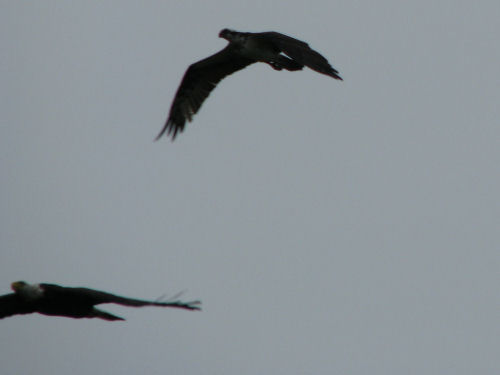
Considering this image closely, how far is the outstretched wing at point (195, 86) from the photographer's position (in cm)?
1616

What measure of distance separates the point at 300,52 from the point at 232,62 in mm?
2805

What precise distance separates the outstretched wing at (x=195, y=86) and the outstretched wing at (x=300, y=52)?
1.67 metres

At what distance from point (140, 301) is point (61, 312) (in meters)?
2.09

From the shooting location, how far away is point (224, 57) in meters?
16.0

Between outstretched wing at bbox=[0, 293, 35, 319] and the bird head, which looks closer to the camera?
outstretched wing at bbox=[0, 293, 35, 319]

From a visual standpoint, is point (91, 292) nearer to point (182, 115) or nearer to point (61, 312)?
point (61, 312)

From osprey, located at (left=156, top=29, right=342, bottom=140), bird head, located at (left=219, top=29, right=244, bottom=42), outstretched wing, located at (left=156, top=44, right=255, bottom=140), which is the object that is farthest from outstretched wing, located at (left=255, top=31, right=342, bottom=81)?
outstretched wing, located at (left=156, top=44, right=255, bottom=140)

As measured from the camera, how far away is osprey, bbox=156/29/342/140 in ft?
45.0

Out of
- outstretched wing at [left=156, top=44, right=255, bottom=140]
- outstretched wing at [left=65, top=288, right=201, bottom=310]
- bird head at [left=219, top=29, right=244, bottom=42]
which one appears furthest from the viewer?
outstretched wing at [left=156, top=44, right=255, bottom=140]

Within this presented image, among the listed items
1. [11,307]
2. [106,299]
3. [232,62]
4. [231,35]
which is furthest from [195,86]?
[106,299]

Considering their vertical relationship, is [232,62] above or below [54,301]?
above

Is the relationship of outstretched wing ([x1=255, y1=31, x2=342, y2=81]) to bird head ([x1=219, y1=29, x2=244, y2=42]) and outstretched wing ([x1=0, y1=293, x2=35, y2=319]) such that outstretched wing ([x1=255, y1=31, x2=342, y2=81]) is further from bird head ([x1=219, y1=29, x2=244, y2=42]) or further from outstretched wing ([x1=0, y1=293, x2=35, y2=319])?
outstretched wing ([x1=0, y1=293, x2=35, y2=319])

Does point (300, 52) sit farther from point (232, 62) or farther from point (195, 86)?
point (195, 86)

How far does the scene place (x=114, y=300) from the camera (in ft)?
33.1
